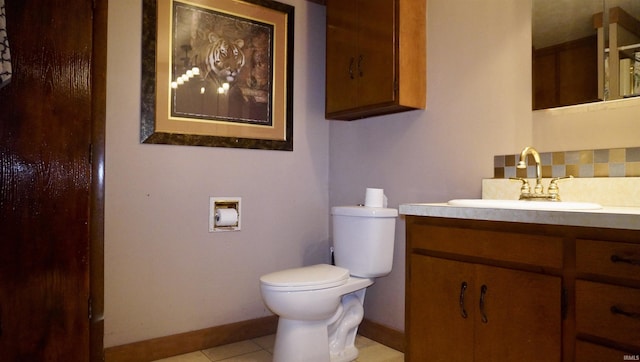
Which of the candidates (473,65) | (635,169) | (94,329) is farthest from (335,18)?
(94,329)

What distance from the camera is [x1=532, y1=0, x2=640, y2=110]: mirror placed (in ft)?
4.71

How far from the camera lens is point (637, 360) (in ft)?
3.12

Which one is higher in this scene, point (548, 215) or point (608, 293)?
point (548, 215)

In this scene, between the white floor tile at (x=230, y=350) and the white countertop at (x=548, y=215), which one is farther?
the white floor tile at (x=230, y=350)

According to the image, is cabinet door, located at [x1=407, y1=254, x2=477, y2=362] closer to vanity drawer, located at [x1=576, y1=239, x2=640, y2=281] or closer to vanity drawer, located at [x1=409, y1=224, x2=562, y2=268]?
vanity drawer, located at [x1=409, y1=224, x2=562, y2=268]

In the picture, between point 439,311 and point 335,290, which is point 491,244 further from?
point 335,290

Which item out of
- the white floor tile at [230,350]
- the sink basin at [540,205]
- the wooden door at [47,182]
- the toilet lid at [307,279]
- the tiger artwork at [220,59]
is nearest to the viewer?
the wooden door at [47,182]

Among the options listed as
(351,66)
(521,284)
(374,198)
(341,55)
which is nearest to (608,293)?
(521,284)

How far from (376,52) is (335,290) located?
3.99ft

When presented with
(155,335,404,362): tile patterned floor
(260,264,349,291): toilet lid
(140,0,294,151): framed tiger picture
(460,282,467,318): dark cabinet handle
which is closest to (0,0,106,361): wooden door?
(260,264,349,291): toilet lid

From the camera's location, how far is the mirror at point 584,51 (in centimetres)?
143

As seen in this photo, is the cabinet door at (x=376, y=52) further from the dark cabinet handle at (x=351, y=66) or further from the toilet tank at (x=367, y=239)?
the toilet tank at (x=367, y=239)

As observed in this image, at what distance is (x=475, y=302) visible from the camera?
4.19 feet

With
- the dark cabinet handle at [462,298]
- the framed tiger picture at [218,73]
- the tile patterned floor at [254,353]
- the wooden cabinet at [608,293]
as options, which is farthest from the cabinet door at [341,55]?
the wooden cabinet at [608,293]
